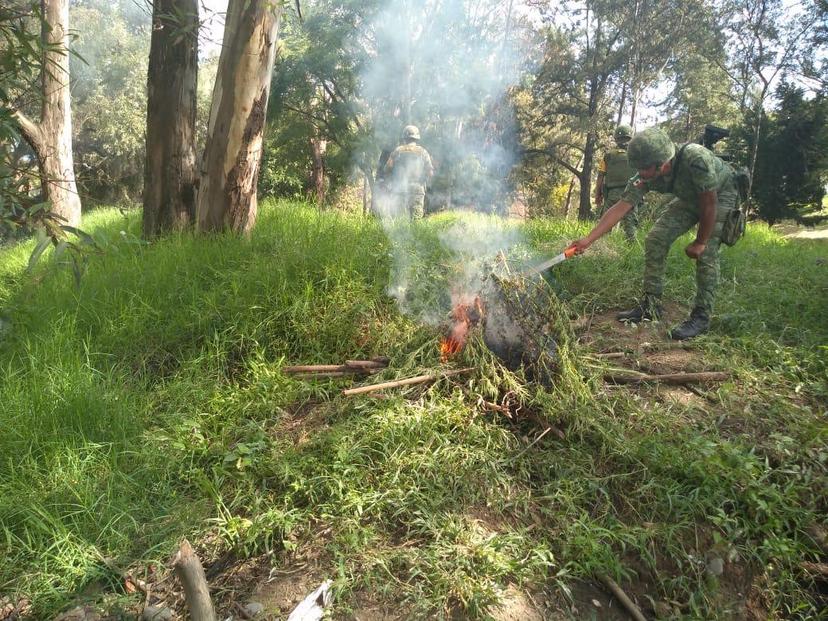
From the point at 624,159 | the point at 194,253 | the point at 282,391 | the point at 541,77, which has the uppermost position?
the point at 541,77

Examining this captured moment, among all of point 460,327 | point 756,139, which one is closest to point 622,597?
point 460,327

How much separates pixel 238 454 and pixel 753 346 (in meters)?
3.53

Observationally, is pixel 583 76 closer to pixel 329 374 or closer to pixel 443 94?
pixel 443 94

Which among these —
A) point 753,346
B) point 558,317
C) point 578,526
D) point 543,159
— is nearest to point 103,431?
point 578,526

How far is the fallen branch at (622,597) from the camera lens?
82.1 inches

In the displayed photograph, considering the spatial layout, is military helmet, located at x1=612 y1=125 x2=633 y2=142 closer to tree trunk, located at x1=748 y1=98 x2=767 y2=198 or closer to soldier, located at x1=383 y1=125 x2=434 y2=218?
soldier, located at x1=383 y1=125 x2=434 y2=218

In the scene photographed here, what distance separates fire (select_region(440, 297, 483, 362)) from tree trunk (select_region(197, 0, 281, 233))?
8.30 ft

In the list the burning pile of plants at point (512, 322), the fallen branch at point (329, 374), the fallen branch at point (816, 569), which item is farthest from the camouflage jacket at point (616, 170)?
the fallen branch at point (816, 569)

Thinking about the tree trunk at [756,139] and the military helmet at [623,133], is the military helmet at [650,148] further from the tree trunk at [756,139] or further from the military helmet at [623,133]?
the tree trunk at [756,139]

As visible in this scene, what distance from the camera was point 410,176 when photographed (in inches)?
299

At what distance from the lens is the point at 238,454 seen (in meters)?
2.67

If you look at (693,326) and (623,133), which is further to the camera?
(623,133)

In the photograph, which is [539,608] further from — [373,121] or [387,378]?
[373,121]

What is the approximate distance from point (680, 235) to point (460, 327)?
229 cm
